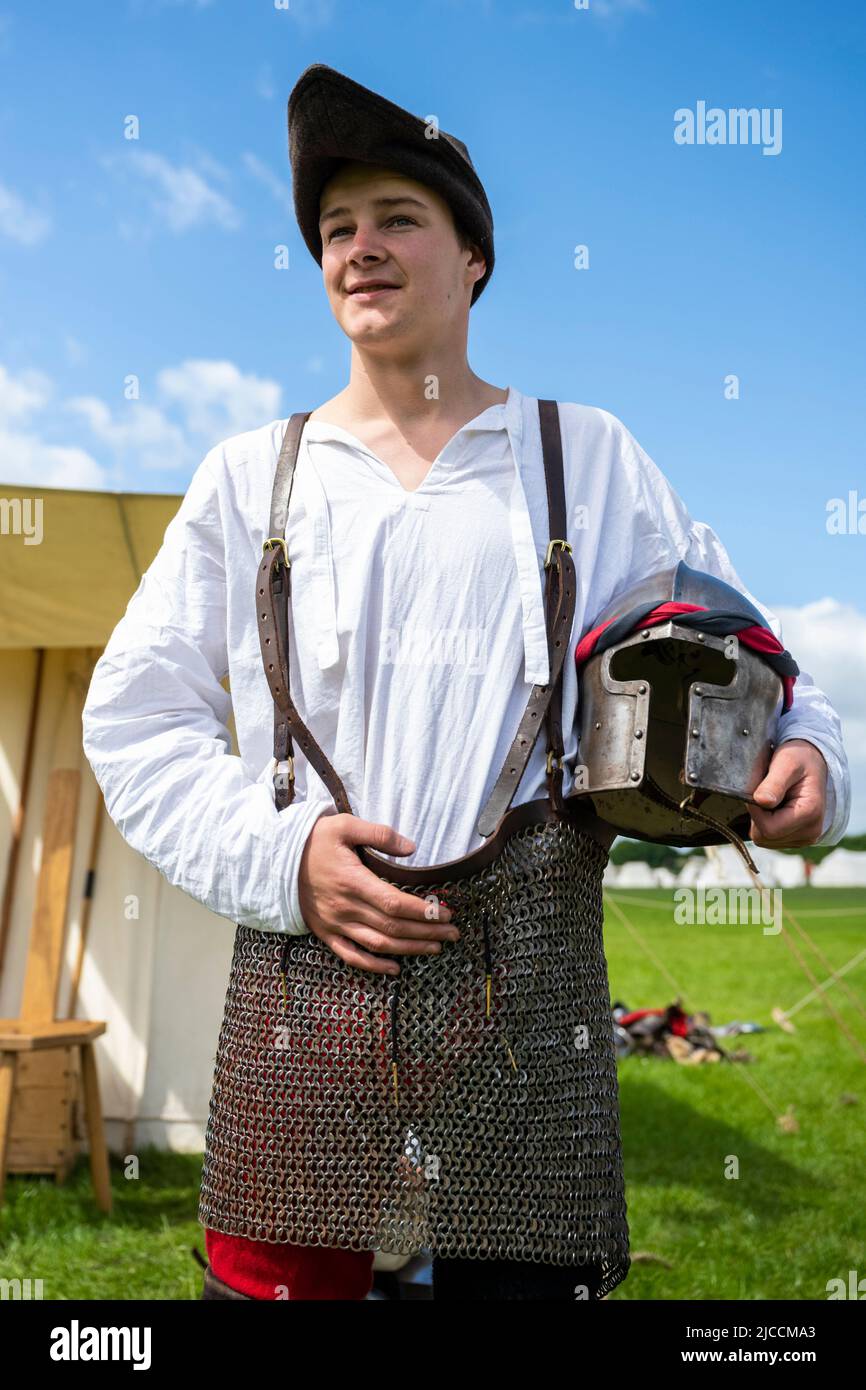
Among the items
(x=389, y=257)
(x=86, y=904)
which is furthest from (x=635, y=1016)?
(x=389, y=257)

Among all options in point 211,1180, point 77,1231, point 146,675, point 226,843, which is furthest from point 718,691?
point 77,1231

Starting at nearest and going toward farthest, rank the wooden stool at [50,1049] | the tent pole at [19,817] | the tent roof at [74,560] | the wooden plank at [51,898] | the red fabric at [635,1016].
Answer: the tent roof at [74,560] → the wooden stool at [50,1049] → the wooden plank at [51,898] → the tent pole at [19,817] → the red fabric at [635,1016]

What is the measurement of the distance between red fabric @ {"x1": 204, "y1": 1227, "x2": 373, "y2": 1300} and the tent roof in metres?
3.14

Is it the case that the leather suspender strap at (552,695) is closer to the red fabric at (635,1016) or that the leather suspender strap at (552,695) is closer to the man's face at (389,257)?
the man's face at (389,257)

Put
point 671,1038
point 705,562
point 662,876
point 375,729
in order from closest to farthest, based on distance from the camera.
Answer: point 375,729 → point 705,562 → point 671,1038 → point 662,876

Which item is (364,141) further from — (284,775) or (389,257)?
(284,775)

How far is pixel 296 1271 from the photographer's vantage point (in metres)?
1.74

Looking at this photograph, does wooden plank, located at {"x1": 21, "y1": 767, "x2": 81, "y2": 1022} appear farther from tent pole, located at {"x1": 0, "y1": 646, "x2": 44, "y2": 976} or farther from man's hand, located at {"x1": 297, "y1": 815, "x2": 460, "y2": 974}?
man's hand, located at {"x1": 297, "y1": 815, "x2": 460, "y2": 974}

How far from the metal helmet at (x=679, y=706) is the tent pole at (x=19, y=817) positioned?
4.78 meters

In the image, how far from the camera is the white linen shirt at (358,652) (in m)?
1.76

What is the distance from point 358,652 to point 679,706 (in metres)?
0.47

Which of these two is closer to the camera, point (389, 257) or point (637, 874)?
point (389, 257)

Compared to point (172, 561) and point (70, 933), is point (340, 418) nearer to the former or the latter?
point (172, 561)

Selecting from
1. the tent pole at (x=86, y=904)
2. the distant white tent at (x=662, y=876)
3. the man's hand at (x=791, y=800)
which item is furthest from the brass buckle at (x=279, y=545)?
the distant white tent at (x=662, y=876)
